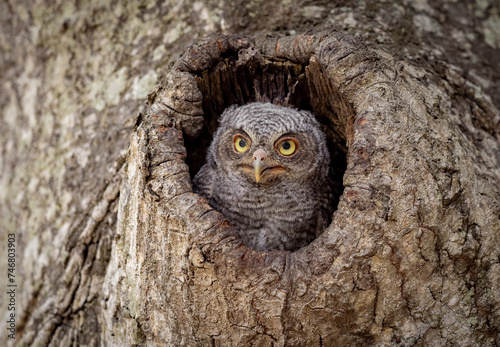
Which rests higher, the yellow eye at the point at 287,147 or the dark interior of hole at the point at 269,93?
the dark interior of hole at the point at 269,93

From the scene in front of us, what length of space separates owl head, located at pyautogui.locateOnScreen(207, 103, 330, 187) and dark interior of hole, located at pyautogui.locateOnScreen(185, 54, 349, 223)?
3.9 inches

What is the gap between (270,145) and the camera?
267cm

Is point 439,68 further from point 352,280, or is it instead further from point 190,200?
point 190,200

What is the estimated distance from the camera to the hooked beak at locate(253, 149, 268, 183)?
252 centimetres

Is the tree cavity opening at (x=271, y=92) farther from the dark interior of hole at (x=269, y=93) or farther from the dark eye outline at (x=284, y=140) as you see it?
the dark eye outline at (x=284, y=140)

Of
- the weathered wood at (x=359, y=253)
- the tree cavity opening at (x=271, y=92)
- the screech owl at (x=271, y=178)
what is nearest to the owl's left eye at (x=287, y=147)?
the screech owl at (x=271, y=178)

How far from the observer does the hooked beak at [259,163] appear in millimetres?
2518

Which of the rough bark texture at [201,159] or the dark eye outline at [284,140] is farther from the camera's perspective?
the dark eye outline at [284,140]

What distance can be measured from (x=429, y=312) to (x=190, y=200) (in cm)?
113

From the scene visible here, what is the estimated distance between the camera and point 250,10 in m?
2.74

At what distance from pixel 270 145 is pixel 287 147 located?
0.14m

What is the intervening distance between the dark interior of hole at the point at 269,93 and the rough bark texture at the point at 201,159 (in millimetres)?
15

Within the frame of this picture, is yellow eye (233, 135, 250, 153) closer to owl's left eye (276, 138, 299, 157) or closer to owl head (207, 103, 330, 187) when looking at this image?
owl head (207, 103, 330, 187)

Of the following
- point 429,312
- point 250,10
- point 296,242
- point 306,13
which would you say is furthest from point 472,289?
point 250,10
